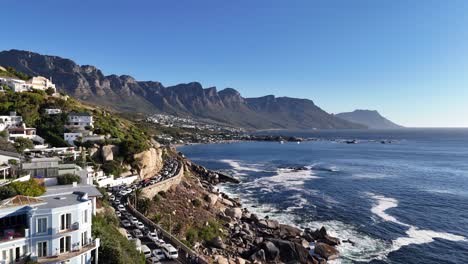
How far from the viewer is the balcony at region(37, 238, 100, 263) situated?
58.0ft

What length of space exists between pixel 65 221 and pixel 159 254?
388 inches

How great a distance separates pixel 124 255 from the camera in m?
21.8

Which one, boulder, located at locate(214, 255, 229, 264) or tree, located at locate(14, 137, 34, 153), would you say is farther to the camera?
tree, located at locate(14, 137, 34, 153)

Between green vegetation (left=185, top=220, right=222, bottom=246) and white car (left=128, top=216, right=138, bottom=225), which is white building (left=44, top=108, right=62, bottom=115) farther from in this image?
green vegetation (left=185, top=220, right=222, bottom=246)

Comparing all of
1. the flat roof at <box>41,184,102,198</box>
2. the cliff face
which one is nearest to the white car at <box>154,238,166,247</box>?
the flat roof at <box>41,184,102,198</box>

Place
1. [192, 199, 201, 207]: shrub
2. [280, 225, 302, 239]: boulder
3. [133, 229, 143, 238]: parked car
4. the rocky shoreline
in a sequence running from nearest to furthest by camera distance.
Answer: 1. [133, 229, 143, 238]: parked car
2. the rocky shoreline
3. [280, 225, 302, 239]: boulder
4. [192, 199, 201, 207]: shrub

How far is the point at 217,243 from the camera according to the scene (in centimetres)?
3512

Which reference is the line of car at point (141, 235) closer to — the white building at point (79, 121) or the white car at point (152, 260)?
the white car at point (152, 260)

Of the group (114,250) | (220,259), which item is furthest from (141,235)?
(114,250)

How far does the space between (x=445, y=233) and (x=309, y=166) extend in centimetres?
5946

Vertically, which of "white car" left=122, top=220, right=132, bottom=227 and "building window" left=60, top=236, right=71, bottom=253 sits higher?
"building window" left=60, top=236, right=71, bottom=253

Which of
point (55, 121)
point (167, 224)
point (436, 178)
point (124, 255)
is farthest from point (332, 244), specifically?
point (436, 178)

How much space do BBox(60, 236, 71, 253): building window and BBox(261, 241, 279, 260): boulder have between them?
70.0 feet

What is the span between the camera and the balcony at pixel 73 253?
17672 mm
